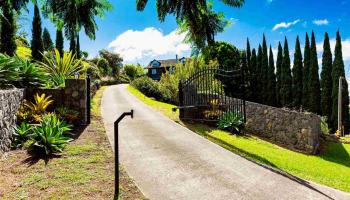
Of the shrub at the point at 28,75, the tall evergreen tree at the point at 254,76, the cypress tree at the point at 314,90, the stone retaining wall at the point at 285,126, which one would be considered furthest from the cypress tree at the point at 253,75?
the shrub at the point at 28,75

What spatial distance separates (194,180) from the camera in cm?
610

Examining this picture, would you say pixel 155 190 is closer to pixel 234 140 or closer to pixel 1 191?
pixel 1 191

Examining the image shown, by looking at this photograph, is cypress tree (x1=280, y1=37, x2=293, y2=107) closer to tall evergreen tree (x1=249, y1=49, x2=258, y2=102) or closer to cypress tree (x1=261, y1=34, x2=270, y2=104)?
cypress tree (x1=261, y1=34, x2=270, y2=104)

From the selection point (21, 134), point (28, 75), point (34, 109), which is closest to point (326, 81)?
point (28, 75)

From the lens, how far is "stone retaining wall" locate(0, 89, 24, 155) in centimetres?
698

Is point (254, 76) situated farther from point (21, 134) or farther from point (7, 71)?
point (21, 134)

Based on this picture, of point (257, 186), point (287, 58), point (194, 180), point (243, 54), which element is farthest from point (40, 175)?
point (243, 54)

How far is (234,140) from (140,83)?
68.9ft

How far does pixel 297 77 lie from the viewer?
40250 mm

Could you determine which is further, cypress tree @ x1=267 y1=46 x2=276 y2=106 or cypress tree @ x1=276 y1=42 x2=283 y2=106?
cypress tree @ x1=267 y1=46 x2=276 y2=106

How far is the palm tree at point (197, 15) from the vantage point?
5438mm

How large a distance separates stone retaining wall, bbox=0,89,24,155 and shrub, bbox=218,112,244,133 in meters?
7.42

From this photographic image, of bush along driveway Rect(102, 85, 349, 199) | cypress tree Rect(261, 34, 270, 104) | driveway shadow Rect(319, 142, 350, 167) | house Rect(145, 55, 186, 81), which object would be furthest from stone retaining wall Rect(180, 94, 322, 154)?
house Rect(145, 55, 186, 81)

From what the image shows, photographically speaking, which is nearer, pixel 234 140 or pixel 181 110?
pixel 234 140
